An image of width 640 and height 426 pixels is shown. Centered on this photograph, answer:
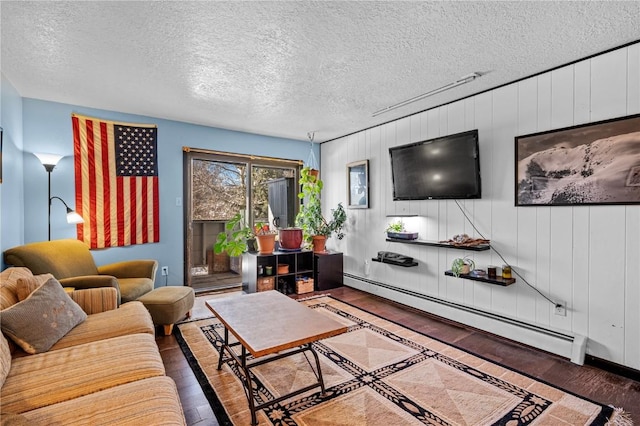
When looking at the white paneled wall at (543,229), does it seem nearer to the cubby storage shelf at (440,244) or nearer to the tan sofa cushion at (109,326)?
the cubby storage shelf at (440,244)

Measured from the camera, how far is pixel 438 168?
3477 mm

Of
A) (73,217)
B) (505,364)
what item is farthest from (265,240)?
(505,364)

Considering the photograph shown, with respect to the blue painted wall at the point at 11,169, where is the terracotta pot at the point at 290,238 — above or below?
below

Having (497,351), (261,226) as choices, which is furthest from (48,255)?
(497,351)

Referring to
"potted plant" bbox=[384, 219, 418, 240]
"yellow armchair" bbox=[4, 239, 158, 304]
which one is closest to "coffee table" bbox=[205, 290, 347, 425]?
"yellow armchair" bbox=[4, 239, 158, 304]

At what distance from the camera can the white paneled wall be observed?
7.59 ft

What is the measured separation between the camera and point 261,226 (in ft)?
14.9

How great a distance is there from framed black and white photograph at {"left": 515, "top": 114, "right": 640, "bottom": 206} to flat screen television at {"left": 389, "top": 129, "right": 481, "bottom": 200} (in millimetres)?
400

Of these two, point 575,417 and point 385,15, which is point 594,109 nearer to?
point 385,15

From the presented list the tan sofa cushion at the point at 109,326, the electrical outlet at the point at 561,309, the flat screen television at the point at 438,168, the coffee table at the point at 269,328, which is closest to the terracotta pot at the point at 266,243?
the coffee table at the point at 269,328

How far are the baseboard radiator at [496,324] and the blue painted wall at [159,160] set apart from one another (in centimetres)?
295

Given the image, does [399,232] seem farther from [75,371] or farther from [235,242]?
[75,371]

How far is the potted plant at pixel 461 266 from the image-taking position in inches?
125

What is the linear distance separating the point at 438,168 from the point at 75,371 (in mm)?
3517
